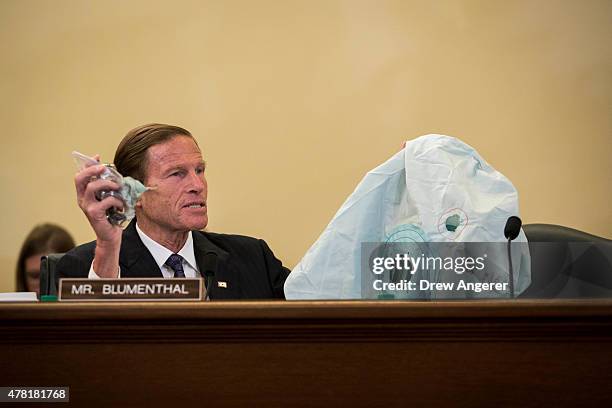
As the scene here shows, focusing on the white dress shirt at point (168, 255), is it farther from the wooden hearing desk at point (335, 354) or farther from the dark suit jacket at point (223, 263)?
the wooden hearing desk at point (335, 354)

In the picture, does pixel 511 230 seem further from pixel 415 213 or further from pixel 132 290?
pixel 132 290

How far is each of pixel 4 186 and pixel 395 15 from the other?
1.60m

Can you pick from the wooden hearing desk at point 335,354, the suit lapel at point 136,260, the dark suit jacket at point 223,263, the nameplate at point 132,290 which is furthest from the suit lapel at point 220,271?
the wooden hearing desk at point 335,354

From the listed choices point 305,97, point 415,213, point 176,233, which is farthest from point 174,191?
point 305,97

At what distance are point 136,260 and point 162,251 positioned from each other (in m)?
0.08

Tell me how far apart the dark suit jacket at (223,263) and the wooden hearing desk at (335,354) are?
83cm

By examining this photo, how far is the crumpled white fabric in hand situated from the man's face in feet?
1.89

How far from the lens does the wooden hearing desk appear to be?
39.5 inches

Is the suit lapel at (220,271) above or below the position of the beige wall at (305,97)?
below

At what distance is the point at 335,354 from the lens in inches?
40.1

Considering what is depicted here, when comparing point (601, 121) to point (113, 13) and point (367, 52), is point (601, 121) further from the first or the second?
point (113, 13)

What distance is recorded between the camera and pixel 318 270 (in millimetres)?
1518

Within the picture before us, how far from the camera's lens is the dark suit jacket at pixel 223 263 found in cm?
190

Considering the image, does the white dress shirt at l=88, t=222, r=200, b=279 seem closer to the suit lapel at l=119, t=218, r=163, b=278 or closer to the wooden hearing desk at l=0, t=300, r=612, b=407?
the suit lapel at l=119, t=218, r=163, b=278
